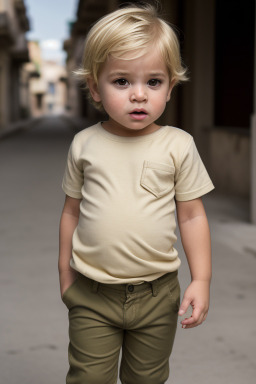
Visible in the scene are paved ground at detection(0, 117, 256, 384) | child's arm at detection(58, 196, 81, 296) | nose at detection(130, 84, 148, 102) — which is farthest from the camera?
paved ground at detection(0, 117, 256, 384)

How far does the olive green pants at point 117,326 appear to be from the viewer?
182 cm

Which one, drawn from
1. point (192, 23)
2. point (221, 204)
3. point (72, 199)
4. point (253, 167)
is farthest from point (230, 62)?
point (72, 199)

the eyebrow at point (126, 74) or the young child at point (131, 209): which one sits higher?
the eyebrow at point (126, 74)

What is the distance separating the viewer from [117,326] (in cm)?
184

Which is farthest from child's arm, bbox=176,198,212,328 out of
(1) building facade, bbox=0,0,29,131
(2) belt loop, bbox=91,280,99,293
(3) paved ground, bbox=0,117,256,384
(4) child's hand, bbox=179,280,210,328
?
(1) building facade, bbox=0,0,29,131

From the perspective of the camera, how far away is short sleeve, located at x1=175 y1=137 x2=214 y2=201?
1.83 metres

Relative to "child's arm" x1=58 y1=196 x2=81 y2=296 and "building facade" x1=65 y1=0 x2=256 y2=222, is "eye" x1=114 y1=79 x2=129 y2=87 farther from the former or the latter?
"building facade" x1=65 y1=0 x2=256 y2=222

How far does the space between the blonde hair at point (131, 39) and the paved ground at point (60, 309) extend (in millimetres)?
1479

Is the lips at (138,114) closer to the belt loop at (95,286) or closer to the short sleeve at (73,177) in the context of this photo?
the short sleeve at (73,177)

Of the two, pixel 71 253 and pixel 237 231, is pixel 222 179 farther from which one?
pixel 71 253

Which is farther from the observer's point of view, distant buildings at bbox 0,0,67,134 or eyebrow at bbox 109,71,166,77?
distant buildings at bbox 0,0,67,134

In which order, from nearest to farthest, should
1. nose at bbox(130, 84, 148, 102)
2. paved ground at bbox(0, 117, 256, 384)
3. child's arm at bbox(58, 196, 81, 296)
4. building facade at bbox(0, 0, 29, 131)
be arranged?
1. nose at bbox(130, 84, 148, 102)
2. child's arm at bbox(58, 196, 81, 296)
3. paved ground at bbox(0, 117, 256, 384)
4. building facade at bbox(0, 0, 29, 131)

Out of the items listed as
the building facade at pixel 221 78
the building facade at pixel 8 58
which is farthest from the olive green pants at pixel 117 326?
the building facade at pixel 8 58

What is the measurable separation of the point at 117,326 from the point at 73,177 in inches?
17.8
